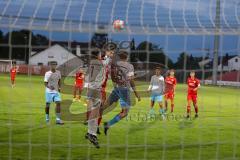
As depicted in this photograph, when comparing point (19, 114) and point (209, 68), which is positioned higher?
point (209, 68)

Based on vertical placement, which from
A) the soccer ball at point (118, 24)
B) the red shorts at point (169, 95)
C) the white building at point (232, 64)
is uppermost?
the soccer ball at point (118, 24)

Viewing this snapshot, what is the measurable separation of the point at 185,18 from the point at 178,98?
15030 mm

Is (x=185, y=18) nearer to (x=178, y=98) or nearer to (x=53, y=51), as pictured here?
(x=53, y=51)

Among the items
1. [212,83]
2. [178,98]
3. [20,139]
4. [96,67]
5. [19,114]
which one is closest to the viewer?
[212,83]

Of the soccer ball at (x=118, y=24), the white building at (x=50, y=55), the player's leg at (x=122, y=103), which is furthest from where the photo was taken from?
the player's leg at (x=122, y=103)

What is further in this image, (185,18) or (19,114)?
(19,114)

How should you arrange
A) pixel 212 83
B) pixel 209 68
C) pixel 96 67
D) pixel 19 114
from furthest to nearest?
pixel 19 114, pixel 96 67, pixel 212 83, pixel 209 68

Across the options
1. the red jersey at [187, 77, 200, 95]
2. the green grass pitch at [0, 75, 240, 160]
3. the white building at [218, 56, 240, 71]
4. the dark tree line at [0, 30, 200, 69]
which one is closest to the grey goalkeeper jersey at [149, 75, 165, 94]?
the red jersey at [187, 77, 200, 95]

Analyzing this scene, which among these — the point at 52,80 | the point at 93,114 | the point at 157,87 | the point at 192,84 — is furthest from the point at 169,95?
the point at 93,114

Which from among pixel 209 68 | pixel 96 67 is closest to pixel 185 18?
pixel 209 68

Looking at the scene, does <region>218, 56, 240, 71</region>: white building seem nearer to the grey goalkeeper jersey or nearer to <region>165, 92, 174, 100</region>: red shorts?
the grey goalkeeper jersey

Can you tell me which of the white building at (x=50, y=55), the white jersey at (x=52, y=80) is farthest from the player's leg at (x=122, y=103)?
the white building at (x=50, y=55)

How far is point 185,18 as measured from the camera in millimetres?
5812

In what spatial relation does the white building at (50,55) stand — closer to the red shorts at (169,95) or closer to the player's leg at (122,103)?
the player's leg at (122,103)
